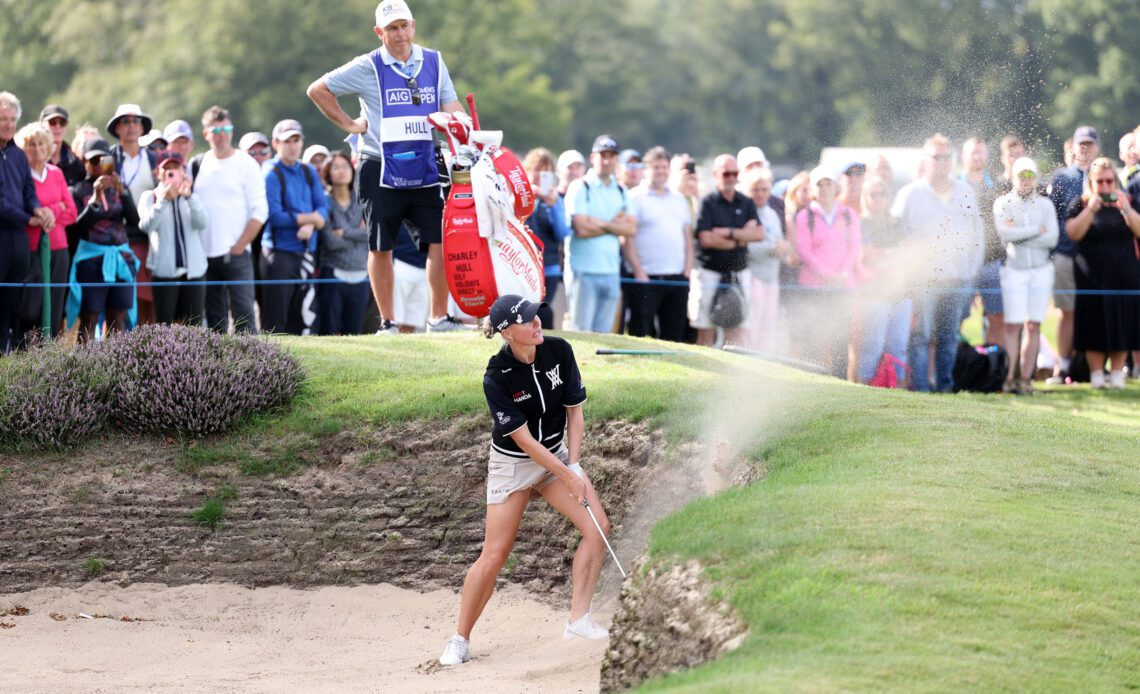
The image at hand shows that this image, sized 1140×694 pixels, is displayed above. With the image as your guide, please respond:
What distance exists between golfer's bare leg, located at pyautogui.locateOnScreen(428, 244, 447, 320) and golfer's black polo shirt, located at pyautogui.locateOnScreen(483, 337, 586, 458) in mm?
3887

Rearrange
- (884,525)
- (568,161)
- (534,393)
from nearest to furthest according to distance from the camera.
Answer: (884,525), (534,393), (568,161)

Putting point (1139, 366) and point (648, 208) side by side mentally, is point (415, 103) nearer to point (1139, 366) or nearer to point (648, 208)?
point (648, 208)

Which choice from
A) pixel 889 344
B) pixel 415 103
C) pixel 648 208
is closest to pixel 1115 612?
pixel 415 103

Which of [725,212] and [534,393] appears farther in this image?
[725,212]

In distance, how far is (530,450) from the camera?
9.38 meters

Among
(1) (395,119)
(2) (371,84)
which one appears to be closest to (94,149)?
(2) (371,84)

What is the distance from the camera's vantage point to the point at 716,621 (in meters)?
7.92

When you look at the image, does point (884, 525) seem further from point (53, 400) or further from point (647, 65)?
point (647, 65)

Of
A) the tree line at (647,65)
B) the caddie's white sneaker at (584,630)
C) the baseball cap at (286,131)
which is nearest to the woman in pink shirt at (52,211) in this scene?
the baseball cap at (286,131)

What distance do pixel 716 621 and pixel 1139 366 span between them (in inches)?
493

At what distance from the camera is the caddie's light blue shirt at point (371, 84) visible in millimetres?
13203

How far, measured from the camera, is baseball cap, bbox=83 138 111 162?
14.9 metres

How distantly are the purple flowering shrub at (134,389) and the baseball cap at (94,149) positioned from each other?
283 centimetres

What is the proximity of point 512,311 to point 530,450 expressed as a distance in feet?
2.61
